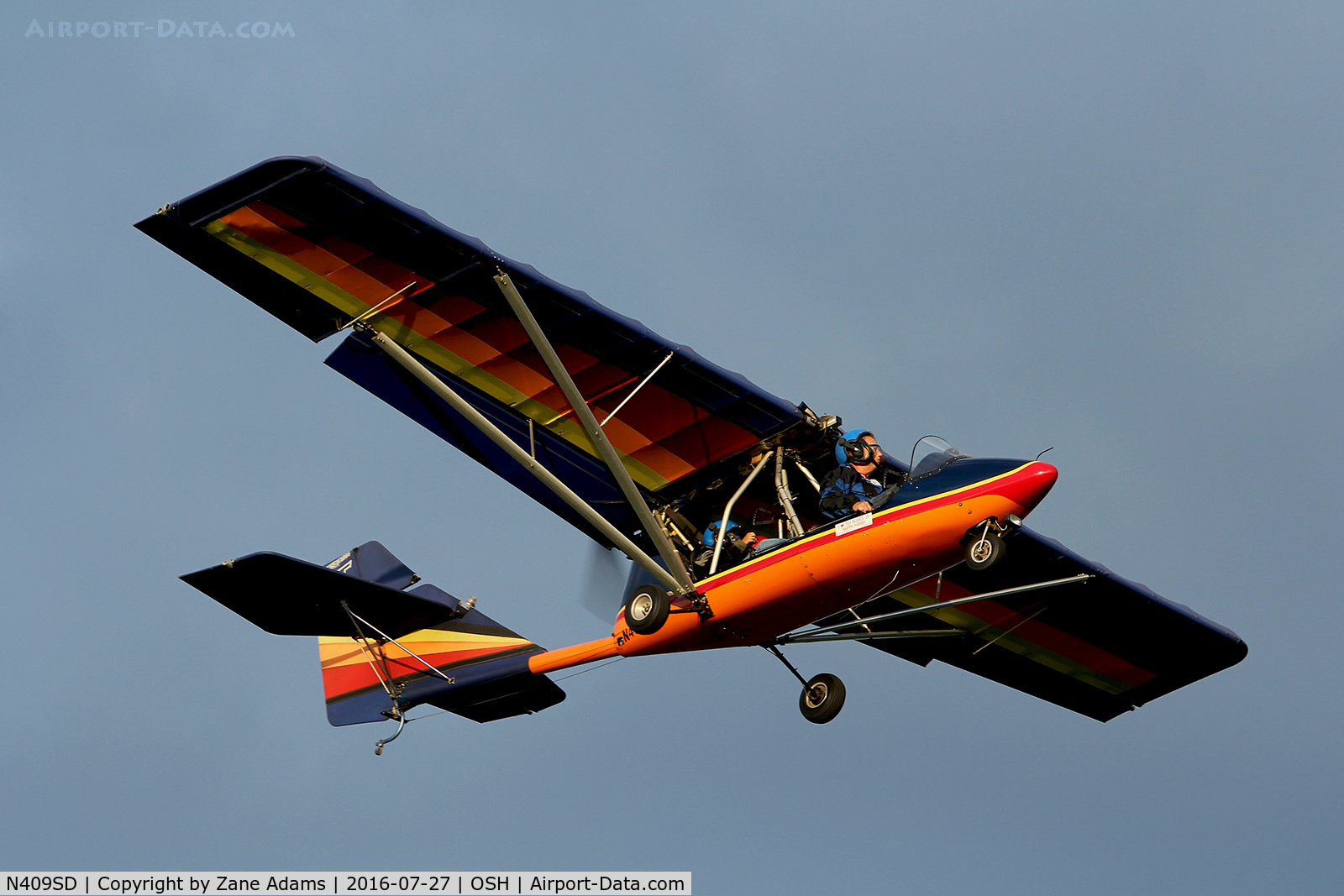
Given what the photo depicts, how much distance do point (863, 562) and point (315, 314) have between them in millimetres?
7330

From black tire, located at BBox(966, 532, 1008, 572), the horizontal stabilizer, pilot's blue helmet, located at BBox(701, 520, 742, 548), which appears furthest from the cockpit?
the horizontal stabilizer

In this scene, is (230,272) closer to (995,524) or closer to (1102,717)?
(995,524)

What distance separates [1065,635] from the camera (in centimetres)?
2430

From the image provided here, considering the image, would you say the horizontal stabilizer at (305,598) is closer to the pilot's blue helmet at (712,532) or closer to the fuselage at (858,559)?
the fuselage at (858,559)

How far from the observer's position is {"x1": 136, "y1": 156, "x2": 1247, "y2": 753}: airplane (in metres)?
19.8

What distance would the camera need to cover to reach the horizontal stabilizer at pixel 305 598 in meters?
20.9

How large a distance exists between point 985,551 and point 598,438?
15.6 ft

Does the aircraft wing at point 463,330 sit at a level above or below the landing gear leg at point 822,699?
above

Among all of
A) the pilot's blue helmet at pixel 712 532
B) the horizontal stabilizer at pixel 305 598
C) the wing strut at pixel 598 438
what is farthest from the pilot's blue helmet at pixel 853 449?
the horizontal stabilizer at pixel 305 598

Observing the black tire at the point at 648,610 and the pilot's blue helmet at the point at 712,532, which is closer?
the black tire at the point at 648,610

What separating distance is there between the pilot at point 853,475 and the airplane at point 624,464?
56mm

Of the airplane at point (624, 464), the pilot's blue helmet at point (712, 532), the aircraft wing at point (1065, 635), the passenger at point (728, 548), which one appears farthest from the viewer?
the aircraft wing at point (1065, 635)

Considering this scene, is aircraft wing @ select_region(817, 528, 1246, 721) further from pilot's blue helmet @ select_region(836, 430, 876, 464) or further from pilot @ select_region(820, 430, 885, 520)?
pilot's blue helmet @ select_region(836, 430, 876, 464)

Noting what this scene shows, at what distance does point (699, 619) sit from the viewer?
2061 cm
